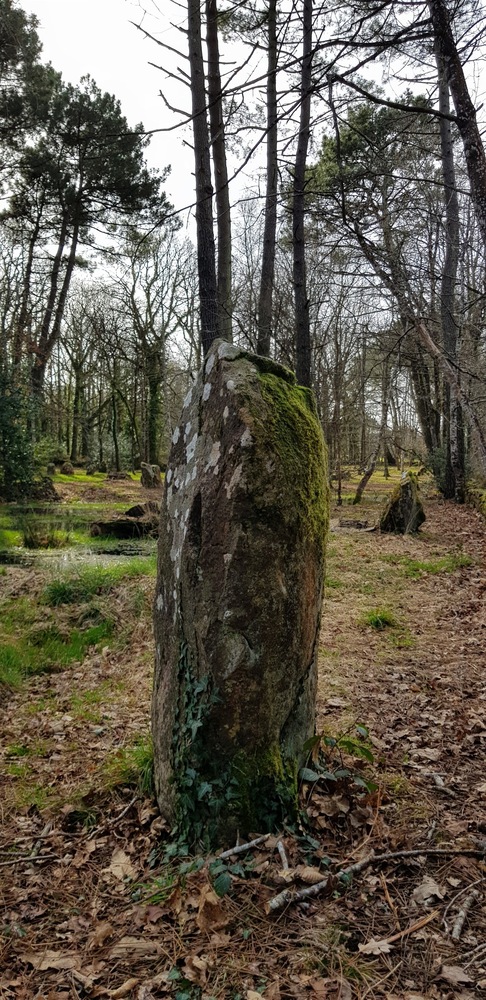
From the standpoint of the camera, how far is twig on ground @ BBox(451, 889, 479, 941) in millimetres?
2123

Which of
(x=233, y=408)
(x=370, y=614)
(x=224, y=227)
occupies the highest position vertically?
(x=224, y=227)

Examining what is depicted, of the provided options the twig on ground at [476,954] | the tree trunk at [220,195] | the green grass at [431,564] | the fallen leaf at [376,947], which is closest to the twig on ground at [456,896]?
the twig on ground at [476,954]

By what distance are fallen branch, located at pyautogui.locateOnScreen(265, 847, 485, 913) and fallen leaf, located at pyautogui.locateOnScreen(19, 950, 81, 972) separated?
793 millimetres

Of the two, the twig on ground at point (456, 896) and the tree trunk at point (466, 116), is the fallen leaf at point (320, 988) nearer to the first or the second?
the twig on ground at point (456, 896)

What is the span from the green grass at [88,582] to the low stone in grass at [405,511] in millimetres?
5881

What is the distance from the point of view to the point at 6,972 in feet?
7.30

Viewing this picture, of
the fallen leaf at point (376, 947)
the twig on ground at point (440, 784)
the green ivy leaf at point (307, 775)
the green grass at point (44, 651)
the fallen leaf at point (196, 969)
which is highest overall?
the green ivy leaf at point (307, 775)

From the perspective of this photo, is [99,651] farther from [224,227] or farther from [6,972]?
[224,227]

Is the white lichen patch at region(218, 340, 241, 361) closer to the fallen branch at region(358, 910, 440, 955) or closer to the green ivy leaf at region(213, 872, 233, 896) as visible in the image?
the green ivy leaf at region(213, 872, 233, 896)

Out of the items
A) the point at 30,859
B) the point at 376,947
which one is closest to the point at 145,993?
the point at 376,947

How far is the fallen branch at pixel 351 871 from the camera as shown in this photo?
7.63 feet

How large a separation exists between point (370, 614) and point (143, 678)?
2.76m

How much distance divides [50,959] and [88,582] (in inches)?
221

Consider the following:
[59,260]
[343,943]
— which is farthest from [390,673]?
[59,260]
